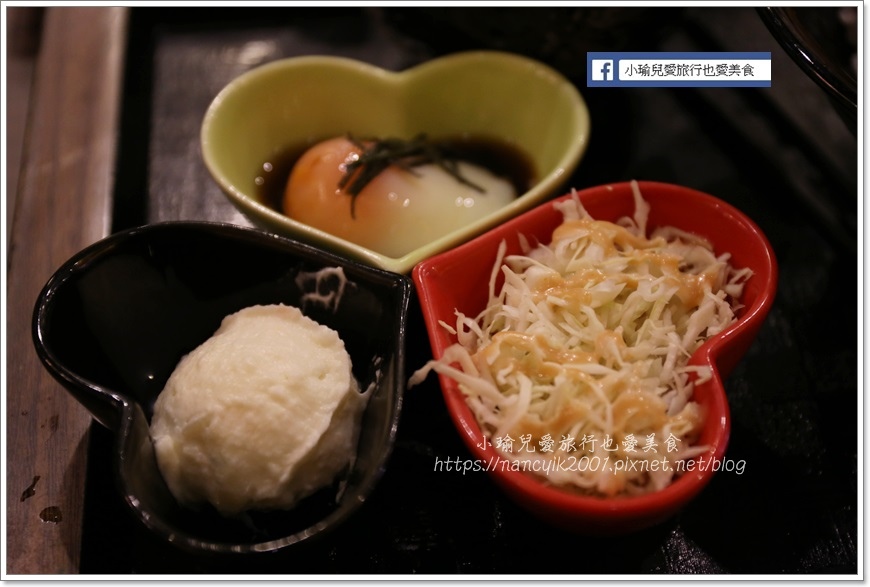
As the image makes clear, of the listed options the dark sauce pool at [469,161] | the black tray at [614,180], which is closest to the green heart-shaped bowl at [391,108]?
the dark sauce pool at [469,161]

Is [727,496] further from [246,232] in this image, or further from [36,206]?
[36,206]

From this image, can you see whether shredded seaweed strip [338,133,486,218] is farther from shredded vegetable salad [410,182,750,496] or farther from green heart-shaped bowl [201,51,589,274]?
shredded vegetable salad [410,182,750,496]

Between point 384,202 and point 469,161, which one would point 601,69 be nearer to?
point 469,161

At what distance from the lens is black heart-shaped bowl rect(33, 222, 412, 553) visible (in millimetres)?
992

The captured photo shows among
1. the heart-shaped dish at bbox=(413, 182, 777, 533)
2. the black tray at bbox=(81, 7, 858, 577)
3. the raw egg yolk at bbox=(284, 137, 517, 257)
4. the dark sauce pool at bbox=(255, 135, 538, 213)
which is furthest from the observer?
the dark sauce pool at bbox=(255, 135, 538, 213)

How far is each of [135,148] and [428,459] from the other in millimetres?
1056

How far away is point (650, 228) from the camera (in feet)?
4.24

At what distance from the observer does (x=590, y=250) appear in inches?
46.0

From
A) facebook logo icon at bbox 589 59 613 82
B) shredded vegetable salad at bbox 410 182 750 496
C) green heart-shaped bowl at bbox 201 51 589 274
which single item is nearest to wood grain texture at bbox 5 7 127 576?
green heart-shaped bowl at bbox 201 51 589 274

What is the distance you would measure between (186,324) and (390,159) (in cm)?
55

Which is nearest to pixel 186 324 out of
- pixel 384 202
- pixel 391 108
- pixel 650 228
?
pixel 384 202

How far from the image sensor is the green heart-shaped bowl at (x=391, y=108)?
56.2 inches

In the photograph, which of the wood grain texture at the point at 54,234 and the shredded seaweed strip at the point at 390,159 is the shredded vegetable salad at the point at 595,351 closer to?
the shredded seaweed strip at the point at 390,159

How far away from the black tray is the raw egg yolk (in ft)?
0.76
